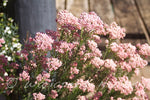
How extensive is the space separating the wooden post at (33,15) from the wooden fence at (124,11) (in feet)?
3.33

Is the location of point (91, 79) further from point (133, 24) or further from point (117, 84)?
point (133, 24)

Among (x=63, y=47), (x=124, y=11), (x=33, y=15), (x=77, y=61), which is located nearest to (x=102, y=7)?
(x=124, y=11)

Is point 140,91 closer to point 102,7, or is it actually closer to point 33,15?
point 33,15

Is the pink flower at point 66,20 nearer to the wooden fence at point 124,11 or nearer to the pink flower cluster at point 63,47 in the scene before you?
the pink flower cluster at point 63,47

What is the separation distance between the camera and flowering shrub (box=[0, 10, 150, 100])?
1.23 metres

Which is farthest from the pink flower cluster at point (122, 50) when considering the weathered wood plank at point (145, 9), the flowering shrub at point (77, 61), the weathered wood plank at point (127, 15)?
the weathered wood plank at point (145, 9)

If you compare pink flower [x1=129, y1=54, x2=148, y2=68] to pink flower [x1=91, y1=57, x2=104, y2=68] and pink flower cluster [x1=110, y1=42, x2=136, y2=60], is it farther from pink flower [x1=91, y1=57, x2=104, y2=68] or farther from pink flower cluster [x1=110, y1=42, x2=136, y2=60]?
pink flower [x1=91, y1=57, x2=104, y2=68]

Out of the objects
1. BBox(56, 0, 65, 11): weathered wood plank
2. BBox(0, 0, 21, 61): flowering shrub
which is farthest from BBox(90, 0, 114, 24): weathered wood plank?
BBox(0, 0, 21, 61): flowering shrub

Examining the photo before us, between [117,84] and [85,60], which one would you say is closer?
[117,84]

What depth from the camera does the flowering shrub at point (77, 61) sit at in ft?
4.02

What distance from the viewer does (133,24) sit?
2889mm

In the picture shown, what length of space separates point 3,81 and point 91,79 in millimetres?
584

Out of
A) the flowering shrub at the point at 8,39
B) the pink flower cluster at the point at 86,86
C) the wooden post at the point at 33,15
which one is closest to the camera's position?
the pink flower cluster at the point at 86,86

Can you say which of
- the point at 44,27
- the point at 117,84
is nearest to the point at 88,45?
the point at 117,84
